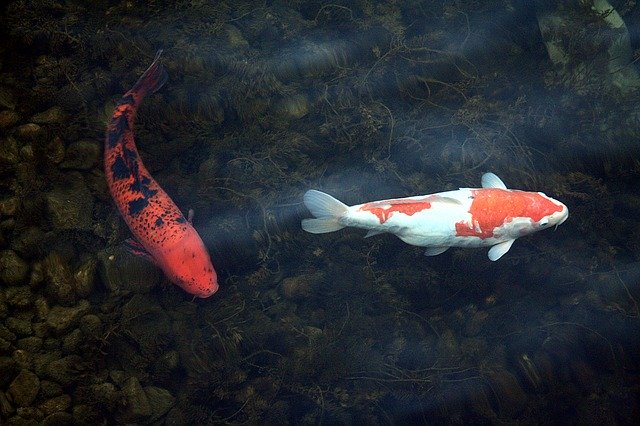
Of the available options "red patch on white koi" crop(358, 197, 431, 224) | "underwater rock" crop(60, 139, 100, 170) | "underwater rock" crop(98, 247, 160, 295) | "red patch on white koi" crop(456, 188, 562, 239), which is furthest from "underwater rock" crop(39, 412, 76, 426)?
"red patch on white koi" crop(456, 188, 562, 239)

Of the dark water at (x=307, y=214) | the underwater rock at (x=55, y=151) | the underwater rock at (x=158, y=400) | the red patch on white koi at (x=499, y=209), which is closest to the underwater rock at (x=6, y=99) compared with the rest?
the dark water at (x=307, y=214)

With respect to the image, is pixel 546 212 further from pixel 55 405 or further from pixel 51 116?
pixel 51 116

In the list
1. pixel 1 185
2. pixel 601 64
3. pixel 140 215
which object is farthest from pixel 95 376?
pixel 601 64

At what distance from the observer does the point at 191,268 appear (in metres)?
3.85

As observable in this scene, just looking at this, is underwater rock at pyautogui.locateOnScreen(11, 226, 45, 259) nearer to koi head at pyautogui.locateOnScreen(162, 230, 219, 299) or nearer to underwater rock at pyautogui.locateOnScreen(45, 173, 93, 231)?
underwater rock at pyautogui.locateOnScreen(45, 173, 93, 231)

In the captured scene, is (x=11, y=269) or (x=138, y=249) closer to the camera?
(x=11, y=269)

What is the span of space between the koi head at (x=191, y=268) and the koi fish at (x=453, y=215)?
104cm

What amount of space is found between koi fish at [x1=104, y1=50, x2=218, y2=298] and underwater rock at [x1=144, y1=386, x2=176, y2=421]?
944 millimetres

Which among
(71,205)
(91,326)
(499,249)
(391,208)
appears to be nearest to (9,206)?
(71,205)

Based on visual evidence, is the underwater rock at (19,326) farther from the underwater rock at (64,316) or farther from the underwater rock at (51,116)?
the underwater rock at (51,116)

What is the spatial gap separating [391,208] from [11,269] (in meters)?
3.39

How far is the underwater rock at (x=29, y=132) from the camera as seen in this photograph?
3957mm

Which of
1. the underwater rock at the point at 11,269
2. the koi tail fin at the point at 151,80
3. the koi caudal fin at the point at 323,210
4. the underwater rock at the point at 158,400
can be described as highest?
the koi tail fin at the point at 151,80

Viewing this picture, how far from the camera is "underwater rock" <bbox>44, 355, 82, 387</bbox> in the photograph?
3643 millimetres
